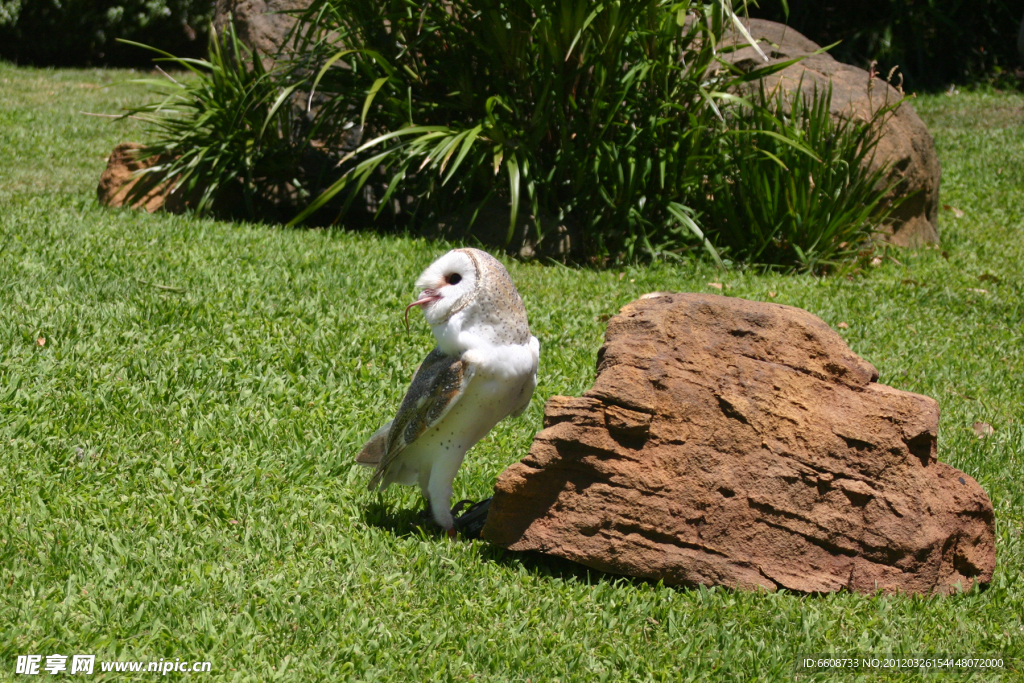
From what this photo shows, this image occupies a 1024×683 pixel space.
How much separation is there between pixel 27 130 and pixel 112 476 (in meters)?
7.34

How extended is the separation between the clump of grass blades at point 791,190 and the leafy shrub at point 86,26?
10626mm

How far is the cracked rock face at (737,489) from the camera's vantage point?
3148 millimetres

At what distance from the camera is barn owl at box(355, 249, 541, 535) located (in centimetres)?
303

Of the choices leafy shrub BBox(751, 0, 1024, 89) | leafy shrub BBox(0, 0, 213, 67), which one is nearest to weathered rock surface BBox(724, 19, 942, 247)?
leafy shrub BBox(751, 0, 1024, 89)

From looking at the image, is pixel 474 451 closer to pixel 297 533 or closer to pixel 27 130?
pixel 297 533

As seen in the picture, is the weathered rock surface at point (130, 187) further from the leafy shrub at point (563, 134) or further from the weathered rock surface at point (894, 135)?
the weathered rock surface at point (894, 135)

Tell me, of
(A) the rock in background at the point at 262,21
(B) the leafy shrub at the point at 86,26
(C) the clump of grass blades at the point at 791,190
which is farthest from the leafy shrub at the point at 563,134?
(B) the leafy shrub at the point at 86,26

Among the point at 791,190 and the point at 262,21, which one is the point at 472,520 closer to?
the point at 791,190

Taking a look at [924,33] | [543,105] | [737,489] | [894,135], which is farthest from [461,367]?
[924,33]

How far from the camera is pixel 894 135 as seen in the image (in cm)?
754

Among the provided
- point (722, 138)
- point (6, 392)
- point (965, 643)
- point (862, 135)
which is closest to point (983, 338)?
point (862, 135)

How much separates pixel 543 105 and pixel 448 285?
→ 376cm

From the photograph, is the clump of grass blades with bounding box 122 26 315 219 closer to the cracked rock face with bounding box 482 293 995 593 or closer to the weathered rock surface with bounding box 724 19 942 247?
the weathered rock surface with bounding box 724 19 942 247

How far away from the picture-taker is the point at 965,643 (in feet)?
9.90
